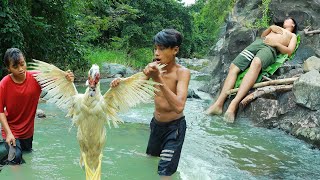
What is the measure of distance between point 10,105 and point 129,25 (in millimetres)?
24614

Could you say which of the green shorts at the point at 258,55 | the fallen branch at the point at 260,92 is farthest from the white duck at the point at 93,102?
the green shorts at the point at 258,55

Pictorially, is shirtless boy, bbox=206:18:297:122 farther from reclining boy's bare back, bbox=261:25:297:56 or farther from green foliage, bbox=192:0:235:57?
green foliage, bbox=192:0:235:57

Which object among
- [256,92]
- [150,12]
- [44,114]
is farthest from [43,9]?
[150,12]

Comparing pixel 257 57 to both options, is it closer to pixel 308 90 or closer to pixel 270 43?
Result: pixel 270 43

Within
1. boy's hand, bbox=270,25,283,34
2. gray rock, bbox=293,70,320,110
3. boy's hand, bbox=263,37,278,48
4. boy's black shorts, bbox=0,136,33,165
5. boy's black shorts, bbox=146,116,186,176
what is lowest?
boy's black shorts, bbox=0,136,33,165

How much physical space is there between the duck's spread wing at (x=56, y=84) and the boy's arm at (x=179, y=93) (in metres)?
0.71

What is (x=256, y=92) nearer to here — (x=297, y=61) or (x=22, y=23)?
(x=297, y=61)

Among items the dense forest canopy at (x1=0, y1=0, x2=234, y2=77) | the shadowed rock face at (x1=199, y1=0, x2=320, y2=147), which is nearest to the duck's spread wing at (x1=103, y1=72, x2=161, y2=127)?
the shadowed rock face at (x1=199, y1=0, x2=320, y2=147)

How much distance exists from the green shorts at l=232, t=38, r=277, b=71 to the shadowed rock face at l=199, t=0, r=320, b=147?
452 mm

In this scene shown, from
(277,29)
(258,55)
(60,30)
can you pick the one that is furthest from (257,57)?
(60,30)

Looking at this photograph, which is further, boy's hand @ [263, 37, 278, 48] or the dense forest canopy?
the dense forest canopy

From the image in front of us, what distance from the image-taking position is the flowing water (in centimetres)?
435

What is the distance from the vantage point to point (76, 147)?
212 inches

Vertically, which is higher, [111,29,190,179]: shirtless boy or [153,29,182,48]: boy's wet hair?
[153,29,182,48]: boy's wet hair
